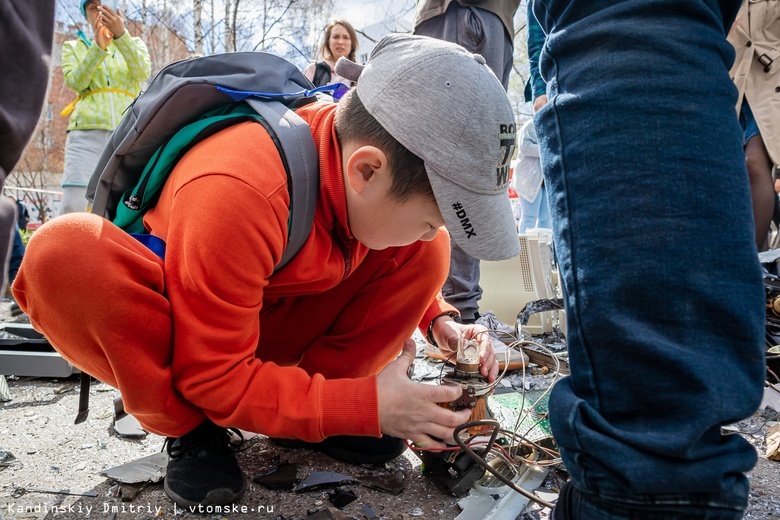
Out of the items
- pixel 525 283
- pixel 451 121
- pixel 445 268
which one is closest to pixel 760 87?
pixel 525 283

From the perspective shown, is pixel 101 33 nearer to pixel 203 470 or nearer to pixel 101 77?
pixel 101 77

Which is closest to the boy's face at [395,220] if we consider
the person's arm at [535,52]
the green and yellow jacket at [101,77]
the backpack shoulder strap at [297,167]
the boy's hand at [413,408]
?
the backpack shoulder strap at [297,167]

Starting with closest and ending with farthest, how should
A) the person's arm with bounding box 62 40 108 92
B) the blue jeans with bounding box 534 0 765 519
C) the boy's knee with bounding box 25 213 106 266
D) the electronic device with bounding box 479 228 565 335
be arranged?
the blue jeans with bounding box 534 0 765 519, the boy's knee with bounding box 25 213 106 266, the electronic device with bounding box 479 228 565 335, the person's arm with bounding box 62 40 108 92

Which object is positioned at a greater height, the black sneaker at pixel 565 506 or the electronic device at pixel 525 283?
the black sneaker at pixel 565 506

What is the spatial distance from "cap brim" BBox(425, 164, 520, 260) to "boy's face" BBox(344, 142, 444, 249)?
0.06 m

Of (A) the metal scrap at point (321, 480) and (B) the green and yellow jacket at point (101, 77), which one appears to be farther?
(B) the green and yellow jacket at point (101, 77)

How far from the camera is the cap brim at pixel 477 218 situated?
120 cm

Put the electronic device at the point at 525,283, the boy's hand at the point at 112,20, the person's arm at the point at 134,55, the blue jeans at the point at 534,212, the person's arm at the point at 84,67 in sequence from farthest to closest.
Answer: the blue jeans at the point at 534,212
the person's arm at the point at 134,55
the person's arm at the point at 84,67
the boy's hand at the point at 112,20
the electronic device at the point at 525,283

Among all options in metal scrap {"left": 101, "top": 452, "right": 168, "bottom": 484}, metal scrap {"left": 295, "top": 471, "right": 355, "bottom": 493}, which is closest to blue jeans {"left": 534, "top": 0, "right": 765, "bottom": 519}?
metal scrap {"left": 295, "top": 471, "right": 355, "bottom": 493}

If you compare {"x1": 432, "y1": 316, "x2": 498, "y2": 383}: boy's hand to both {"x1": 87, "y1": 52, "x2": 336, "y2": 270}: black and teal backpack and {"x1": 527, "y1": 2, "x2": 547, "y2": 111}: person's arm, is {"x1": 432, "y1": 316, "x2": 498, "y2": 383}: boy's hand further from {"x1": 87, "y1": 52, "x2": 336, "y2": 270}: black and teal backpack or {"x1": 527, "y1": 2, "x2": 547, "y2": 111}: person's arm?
{"x1": 527, "y1": 2, "x2": 547, "y2": 111}: person's arm

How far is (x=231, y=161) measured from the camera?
1.13 meters

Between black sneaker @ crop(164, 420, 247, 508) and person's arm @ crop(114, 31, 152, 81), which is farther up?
person's arm @ crop(114, 31, 152, 81)

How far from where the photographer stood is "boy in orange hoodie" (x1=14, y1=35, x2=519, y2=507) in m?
1.08

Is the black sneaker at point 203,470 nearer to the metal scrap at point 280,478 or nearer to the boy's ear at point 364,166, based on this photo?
the metal scrap at point 280,478
